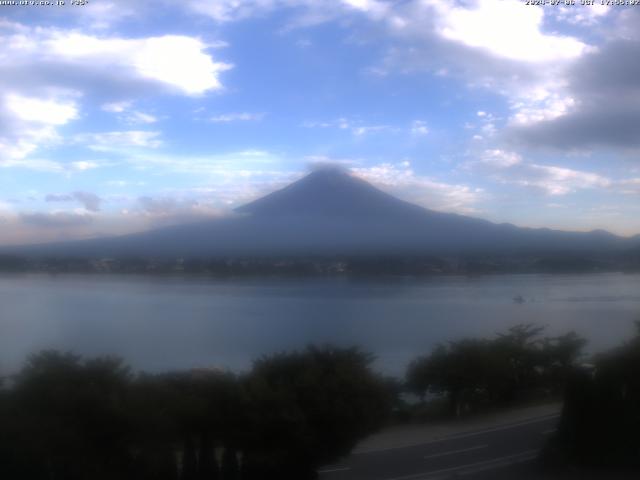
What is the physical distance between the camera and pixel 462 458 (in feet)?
29.8

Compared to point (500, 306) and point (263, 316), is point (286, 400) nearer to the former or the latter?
point (263, 316)

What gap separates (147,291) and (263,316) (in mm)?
4374

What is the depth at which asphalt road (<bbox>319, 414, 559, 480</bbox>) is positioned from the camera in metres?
8.39

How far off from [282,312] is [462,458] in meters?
11.6

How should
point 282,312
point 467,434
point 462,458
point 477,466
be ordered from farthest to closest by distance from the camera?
point 282,312 → point 467,434 → point 462,458 → point 477,466

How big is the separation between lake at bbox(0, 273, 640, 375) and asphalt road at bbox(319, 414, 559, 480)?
8.34ft

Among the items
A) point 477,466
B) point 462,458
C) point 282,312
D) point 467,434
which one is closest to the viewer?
point 477,466

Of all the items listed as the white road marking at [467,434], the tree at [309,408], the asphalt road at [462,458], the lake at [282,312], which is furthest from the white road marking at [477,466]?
the lake at [282,312]

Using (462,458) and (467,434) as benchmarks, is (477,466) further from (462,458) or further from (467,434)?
(467,434)

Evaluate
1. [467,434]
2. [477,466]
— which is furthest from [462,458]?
[467,434]

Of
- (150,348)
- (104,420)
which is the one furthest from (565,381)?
(150,348)

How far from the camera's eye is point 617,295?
18.6 metres

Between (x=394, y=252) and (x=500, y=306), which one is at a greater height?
(x=394, y=252)

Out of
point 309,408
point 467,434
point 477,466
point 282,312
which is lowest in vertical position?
point 467,434
